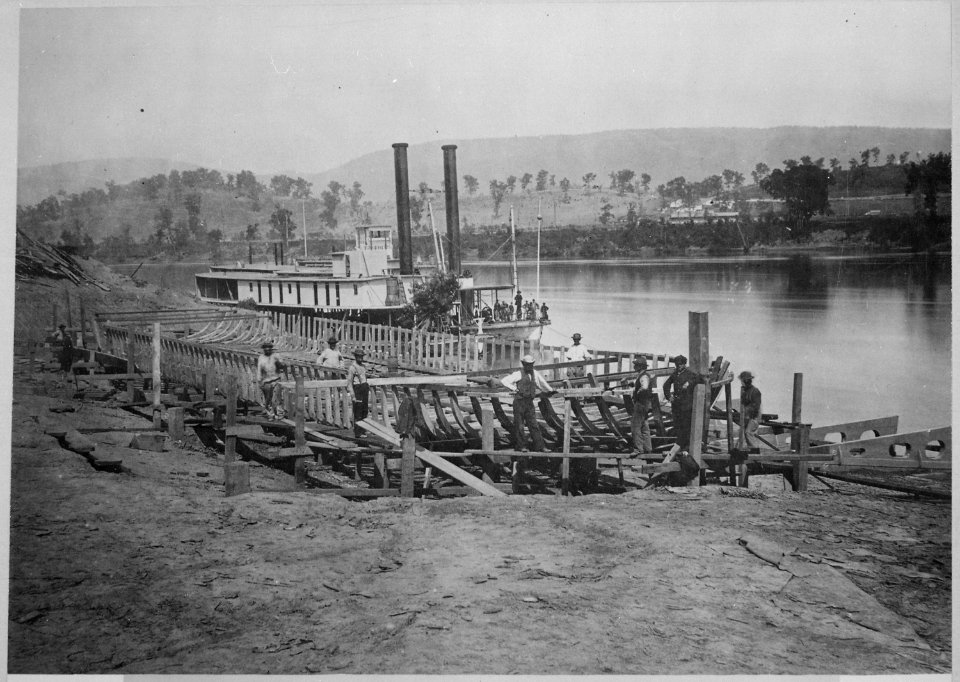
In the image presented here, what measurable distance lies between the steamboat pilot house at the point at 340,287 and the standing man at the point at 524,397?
1584 centimetres

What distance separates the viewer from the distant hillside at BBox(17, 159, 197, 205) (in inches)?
358

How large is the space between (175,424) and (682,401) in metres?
8.27

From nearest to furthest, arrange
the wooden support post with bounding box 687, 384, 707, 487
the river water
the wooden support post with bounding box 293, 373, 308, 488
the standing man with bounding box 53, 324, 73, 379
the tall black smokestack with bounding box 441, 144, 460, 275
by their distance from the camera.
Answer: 1. the wooden support post with bounding box 687, 384, 707, 487
2. the wooden support post with bounding box 293, 373, 308, 488
3. the standing man with bounding box 53, 324, 73, 379
4. the river water
5. the tall black smokestack with bounding box 441, 144, 460, 275

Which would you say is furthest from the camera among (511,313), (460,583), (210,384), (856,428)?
(511,313)

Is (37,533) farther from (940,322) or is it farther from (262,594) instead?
(940,322)

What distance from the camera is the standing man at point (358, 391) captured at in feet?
33.9

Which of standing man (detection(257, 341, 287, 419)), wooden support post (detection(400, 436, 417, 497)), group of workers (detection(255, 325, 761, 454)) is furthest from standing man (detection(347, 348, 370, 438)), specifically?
standing man (detection(257, 341, 287, 419))

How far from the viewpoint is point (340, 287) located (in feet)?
88.7

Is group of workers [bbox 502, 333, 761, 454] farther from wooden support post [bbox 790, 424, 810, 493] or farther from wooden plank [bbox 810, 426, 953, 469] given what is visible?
wooden plank [bbox 810, 426, 953, 469]

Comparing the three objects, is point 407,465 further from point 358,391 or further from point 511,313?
point 511,313

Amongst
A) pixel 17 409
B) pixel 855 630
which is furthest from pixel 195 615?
pixel 17 409

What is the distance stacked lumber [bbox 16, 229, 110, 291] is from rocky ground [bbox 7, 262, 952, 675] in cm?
996

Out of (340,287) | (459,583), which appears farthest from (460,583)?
(340,287)

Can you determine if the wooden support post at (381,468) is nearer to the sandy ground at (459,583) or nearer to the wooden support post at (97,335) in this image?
the sandy ground at (459,583)
